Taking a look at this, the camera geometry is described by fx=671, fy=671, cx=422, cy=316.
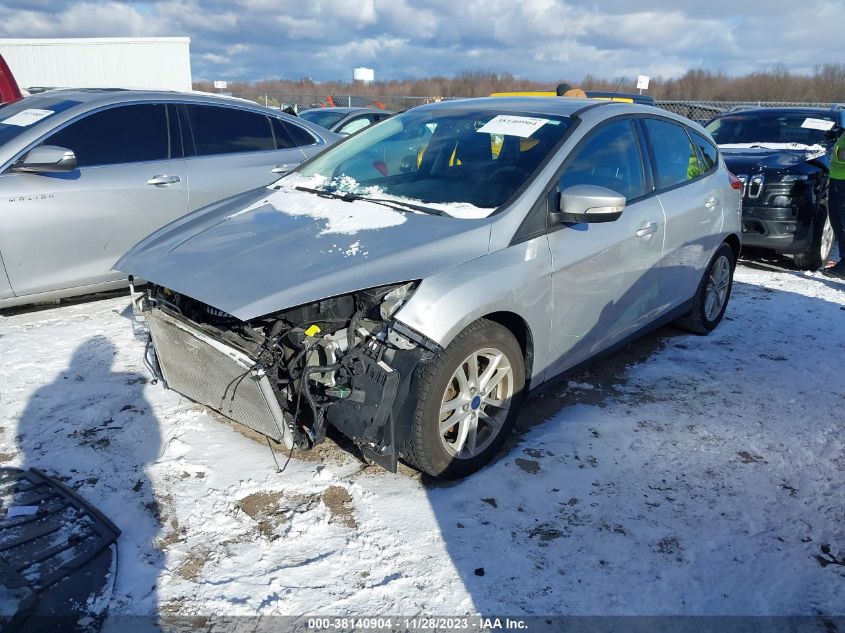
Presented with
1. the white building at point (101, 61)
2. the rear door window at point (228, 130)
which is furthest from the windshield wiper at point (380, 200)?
the white building at point (101, 61)

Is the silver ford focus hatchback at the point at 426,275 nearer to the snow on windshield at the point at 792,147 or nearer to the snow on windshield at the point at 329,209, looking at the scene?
the snow on windshield at the point at 329,209

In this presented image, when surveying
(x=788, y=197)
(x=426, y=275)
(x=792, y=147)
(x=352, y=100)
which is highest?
(x=352, y=100)

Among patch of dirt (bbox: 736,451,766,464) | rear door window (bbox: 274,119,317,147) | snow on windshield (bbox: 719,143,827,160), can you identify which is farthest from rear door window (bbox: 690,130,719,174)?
rear door window (bbox: 274,119,317,147)

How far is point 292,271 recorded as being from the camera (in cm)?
286

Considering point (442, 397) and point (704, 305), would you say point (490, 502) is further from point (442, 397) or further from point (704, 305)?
point (704, 305)

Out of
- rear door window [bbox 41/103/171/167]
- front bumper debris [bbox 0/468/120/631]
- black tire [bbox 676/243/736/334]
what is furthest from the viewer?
black tire [bbox 676/243/736/334]

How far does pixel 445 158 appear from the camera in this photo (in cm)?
385

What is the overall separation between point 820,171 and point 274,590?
753cm

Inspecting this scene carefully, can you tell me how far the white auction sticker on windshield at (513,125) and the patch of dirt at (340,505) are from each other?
211 cm

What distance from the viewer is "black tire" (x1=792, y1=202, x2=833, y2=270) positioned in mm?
7414

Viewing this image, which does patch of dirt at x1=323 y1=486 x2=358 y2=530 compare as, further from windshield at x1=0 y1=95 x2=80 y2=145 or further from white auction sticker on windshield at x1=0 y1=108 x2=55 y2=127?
white auction sticker on windshield at x1=0 y1=108 x2=55 y2=127

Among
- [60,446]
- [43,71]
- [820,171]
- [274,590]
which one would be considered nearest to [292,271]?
[274,590]

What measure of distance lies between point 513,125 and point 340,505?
227 cm

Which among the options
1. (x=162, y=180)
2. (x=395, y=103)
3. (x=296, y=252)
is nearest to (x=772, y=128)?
(x=162, y=180)
